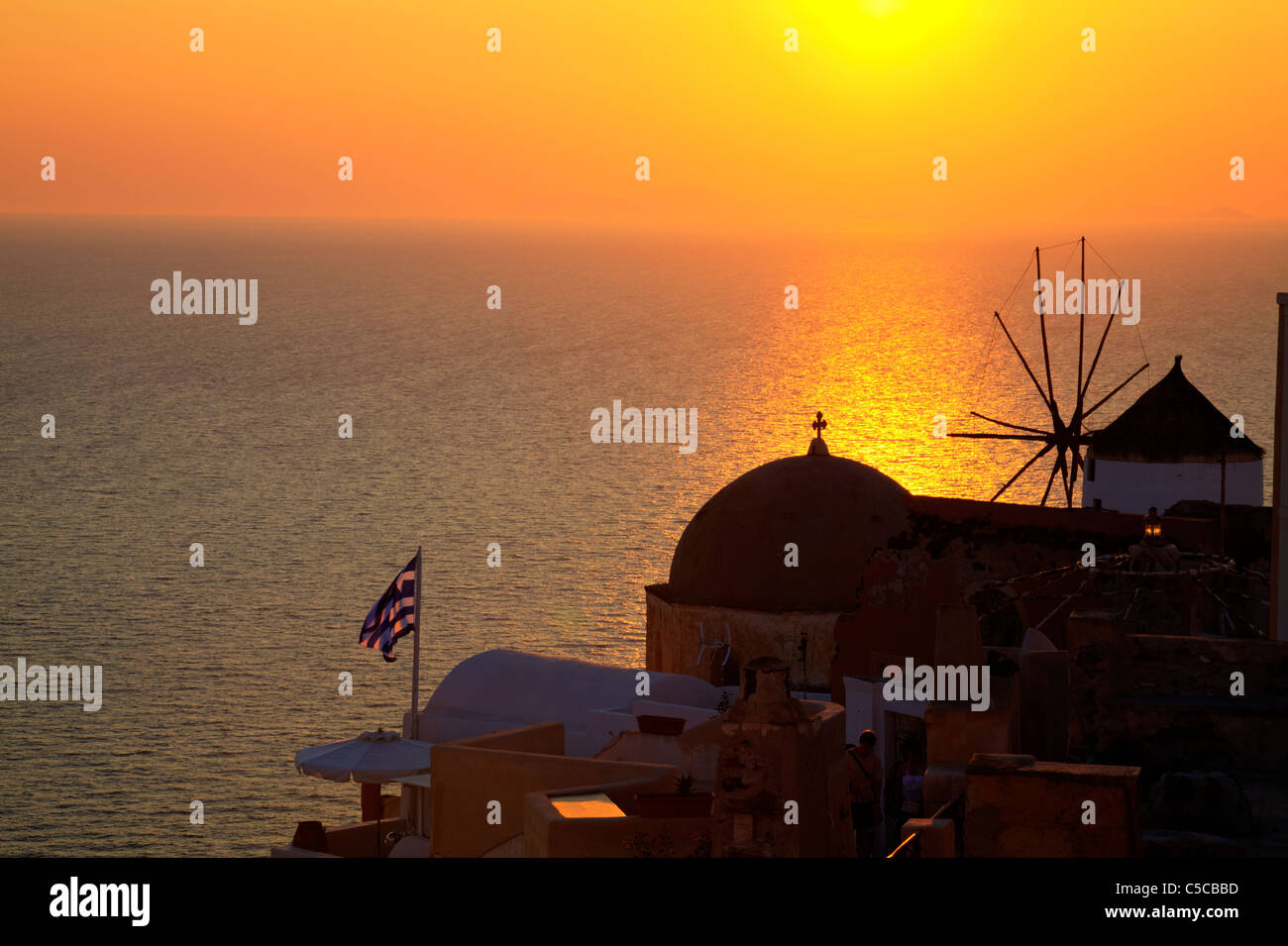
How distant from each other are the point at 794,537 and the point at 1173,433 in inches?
748

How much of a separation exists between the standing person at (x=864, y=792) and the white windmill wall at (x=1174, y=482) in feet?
123

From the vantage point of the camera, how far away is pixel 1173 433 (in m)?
59.1

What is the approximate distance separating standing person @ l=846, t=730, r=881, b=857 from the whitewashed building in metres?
37.8

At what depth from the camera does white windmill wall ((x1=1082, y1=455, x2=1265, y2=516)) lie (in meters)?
58.2

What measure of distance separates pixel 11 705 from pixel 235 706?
36.6ft

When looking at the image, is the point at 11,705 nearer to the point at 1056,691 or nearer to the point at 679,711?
the point at 679,711

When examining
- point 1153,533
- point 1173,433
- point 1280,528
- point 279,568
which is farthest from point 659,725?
point 279,568

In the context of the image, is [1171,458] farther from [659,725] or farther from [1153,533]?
[659,725]

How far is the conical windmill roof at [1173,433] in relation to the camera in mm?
58750

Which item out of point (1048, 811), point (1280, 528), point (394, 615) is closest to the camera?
point (1048, 811)

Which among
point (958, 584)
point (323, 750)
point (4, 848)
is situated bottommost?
point (4, 848)

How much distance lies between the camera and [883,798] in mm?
27734

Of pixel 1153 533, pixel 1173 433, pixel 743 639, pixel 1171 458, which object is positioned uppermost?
pixel 1173 433

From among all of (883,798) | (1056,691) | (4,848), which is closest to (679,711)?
(883,798)
